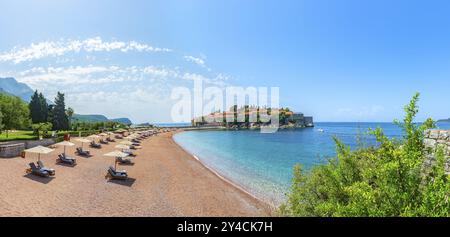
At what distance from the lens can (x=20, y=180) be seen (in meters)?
19.0

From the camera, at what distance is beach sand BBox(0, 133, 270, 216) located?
15.4 metres

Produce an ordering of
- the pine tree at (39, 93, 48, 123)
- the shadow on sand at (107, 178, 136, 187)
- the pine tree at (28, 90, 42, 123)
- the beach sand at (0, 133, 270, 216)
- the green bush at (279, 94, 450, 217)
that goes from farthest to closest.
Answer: the pine tree at (39, 93, 48, 123)
the pine tree at (28, 90, 42, 123)
the shadow on sand at (107, 178, 136, 187)
the beach sand at (0, 133, 270, 216)
the green bush at (279, 94, 450, 217)

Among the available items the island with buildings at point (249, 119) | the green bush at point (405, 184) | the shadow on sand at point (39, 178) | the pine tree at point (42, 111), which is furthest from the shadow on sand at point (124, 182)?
the island with buildings at point (249, 119)

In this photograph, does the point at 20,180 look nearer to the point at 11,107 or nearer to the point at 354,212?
the point at 354,212

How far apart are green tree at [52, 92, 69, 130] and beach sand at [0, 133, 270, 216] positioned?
53.1 metres

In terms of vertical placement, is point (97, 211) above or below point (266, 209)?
above

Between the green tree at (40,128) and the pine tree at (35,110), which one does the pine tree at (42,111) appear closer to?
the pine tree at (35,110)

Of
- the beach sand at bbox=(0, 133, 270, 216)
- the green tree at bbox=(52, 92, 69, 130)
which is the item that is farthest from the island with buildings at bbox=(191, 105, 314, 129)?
the beach sand at bbox=(0, 133, 270, 216)

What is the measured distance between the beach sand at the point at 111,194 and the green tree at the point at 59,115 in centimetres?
5307

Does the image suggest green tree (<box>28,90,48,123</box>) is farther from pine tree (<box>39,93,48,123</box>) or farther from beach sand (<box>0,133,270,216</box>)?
beach sand (<box>0,133,270,216</box>)
